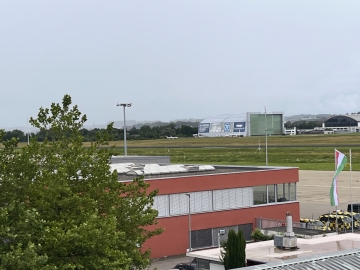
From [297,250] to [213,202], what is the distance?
1355 cm

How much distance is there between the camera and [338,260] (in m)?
16.2

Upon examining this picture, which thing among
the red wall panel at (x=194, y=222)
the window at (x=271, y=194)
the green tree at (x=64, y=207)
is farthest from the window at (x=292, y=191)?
the green tree at (x=64, y=207)

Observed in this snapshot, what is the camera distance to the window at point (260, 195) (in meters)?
41.6

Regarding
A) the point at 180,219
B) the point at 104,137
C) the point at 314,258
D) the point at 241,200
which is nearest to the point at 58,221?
the point at 104,137

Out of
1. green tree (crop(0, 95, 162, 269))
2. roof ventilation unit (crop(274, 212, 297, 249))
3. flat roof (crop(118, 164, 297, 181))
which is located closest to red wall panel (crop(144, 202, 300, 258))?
flat roof (crop(118, 164, 297, 181))

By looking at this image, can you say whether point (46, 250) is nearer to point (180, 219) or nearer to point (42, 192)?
point (42, 192)

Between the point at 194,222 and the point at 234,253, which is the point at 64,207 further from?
the point at 194,222

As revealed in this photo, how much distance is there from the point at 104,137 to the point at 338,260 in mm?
9787

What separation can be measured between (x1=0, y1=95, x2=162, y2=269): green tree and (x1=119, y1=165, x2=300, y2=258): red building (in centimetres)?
1529

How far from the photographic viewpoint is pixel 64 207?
61.5ft

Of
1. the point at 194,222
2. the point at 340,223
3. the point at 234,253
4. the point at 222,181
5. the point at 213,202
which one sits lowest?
the point at 340,223

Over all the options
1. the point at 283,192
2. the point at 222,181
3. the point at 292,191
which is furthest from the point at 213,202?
the point at 292,191

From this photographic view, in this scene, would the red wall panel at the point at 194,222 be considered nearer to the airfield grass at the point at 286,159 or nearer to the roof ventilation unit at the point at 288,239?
the roof ventilation unit at the point at 288,239

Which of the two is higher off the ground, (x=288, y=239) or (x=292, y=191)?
(x=292, y=191)
